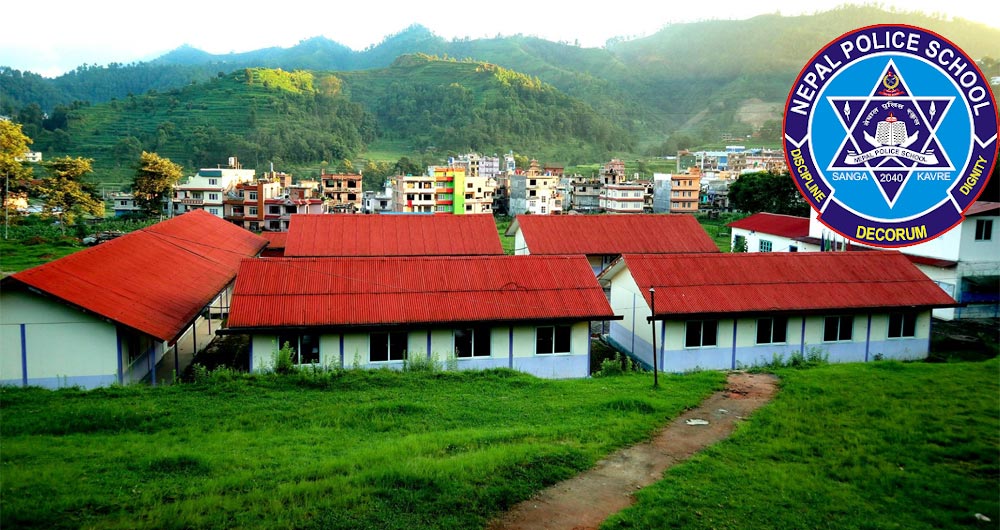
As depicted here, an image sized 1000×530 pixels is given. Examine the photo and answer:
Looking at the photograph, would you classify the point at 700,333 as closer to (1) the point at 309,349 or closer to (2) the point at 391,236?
(1) the point at 309,349

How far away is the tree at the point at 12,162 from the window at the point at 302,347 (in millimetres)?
33709

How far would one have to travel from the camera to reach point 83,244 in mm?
40344

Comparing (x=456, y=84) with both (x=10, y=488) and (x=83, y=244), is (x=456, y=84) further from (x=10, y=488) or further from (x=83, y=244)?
(x=10, y=488)

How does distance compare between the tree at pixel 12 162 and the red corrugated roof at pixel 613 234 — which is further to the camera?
the tree at pixel 12 162

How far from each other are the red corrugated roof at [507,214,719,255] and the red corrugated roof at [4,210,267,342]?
40.0ft

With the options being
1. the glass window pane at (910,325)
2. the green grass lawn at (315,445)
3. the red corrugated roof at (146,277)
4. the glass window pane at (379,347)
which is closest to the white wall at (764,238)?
the glass window pane at (910,325)

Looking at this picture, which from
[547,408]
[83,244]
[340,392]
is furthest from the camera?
[83,244]

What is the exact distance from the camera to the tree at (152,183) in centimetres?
5338

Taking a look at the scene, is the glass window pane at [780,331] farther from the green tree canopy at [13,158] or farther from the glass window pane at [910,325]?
the green tree canopy at [13,158]

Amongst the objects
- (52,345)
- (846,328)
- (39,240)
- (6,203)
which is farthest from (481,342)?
(6,203)

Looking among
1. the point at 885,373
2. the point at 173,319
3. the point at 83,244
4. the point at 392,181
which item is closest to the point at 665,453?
the point at 885,373

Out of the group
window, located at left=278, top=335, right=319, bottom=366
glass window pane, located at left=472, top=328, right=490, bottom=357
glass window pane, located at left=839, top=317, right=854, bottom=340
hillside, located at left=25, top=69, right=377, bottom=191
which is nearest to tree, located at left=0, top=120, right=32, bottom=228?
window, located at left=278, top=335, right=319, bottom=366

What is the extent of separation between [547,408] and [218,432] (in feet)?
16.2

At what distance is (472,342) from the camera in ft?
48.5
